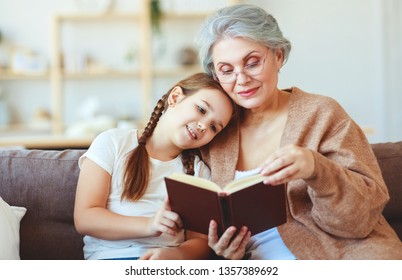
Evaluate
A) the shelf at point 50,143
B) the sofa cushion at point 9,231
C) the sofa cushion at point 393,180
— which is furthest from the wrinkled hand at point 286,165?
the shelf at point 50,143

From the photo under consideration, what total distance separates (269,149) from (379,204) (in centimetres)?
31

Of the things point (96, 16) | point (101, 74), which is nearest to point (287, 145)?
point (101, 74)

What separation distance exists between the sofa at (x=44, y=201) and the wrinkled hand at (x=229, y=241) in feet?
1.66

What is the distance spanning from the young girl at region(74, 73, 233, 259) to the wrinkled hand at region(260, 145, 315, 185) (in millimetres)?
350

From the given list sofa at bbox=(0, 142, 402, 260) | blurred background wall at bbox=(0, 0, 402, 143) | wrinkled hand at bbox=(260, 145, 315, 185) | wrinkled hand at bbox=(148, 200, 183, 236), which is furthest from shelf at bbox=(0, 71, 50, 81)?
wrinkled hand at bbox=(260, 145, 315, 185)

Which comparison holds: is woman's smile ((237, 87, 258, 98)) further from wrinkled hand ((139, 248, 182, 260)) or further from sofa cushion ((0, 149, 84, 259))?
sofa cushion ((0, 149, 84, 259))

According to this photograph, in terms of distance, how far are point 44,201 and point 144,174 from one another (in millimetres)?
347

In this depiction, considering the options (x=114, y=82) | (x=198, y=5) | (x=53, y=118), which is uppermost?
(x=198, y=5)

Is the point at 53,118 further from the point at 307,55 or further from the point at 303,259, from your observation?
the point at 303,259

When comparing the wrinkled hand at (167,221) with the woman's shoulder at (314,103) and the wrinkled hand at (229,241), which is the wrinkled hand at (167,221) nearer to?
the wrinkled hand at (229,241)

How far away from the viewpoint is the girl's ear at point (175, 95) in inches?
56.3

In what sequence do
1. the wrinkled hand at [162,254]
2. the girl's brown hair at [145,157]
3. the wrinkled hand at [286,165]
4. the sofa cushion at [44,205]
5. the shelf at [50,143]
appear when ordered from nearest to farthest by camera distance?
1. the wrinkled hand at [286,165]
2. the wrinkled hand at [162,254]
3. the girl's brown hair at [145,157]
4. the sofa cushion at [44,205]
5. the shelf at [50,143]
